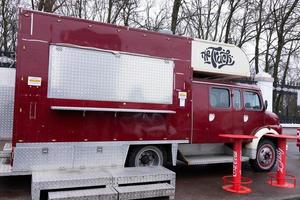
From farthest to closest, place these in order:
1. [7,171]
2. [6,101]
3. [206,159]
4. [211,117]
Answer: [211,117]
[206,159]
[6,101]
[7,171]

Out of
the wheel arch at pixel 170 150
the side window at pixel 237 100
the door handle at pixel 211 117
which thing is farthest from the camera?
the side window at pixel 237 100

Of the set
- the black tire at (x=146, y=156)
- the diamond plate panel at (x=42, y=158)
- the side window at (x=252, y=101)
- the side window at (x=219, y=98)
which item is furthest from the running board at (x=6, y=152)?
the side window at (x=252, y=101)

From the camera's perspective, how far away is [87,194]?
261 inches

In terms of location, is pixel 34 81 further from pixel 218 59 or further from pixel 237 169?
pixel 218 59

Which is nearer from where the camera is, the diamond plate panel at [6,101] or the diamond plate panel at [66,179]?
the diamond plate panel at [66,179]

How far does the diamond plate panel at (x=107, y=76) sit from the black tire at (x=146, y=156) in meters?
1.08

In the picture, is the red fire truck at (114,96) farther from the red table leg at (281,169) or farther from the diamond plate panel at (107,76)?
the red table leg at (281,169)

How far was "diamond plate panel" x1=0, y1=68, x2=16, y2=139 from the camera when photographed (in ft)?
26.9

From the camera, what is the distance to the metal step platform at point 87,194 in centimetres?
642

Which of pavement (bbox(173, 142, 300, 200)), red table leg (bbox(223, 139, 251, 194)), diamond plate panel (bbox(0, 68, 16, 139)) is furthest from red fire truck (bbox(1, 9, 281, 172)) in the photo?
diamond plate panel (bbox(0, 68, 16, 139))

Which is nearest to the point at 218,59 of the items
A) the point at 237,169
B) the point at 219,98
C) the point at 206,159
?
the point at 219,98

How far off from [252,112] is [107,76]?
469cm

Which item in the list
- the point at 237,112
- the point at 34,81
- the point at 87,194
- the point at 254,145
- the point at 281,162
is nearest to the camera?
the point at 87,194

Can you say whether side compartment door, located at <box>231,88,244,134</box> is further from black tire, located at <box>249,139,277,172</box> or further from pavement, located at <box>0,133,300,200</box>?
pavement, located at <box>0,133,300,200</box>
